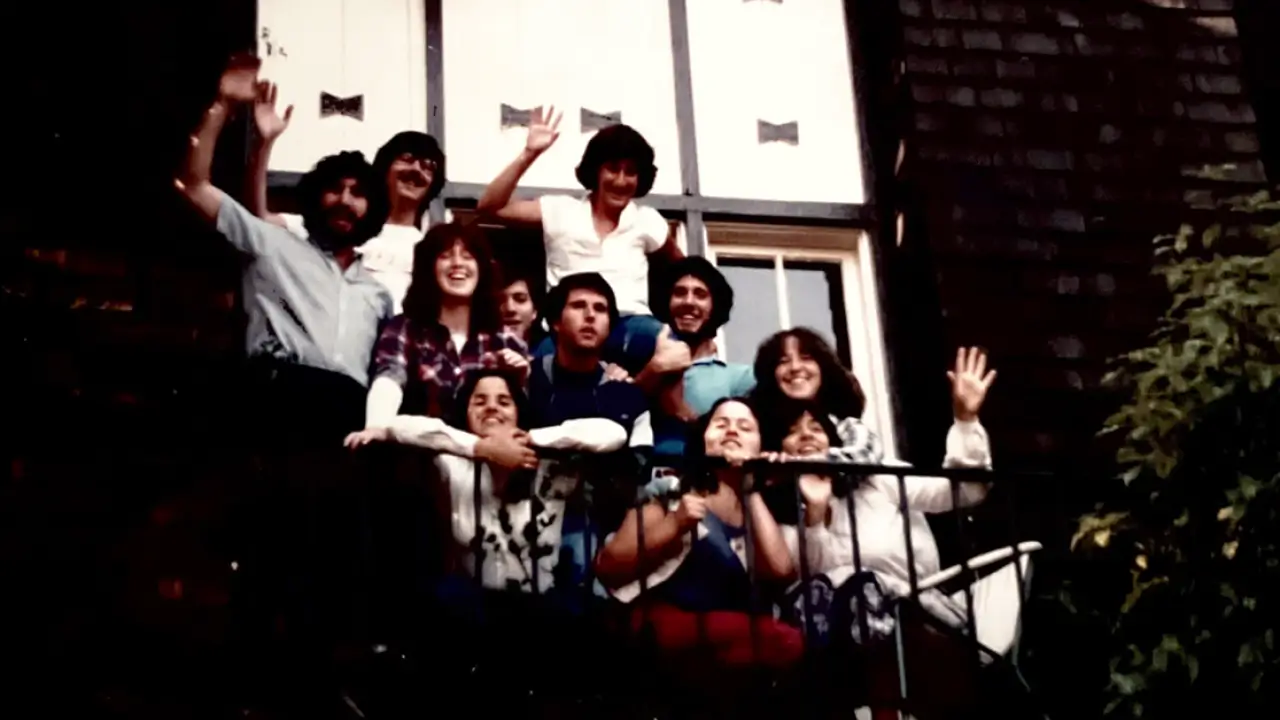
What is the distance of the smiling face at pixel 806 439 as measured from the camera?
6629mm

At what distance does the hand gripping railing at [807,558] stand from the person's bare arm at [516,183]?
4.50 feet

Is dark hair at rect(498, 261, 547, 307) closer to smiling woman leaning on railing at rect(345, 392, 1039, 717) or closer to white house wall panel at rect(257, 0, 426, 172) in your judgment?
white house wall panel at rect(257, 0, 426, 172)

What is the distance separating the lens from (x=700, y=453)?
6.58 m

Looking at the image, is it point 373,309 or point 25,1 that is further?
point 25,1

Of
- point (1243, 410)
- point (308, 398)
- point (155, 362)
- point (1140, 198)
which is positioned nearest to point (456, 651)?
point (308, 398)

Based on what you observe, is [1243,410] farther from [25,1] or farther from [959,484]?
[25,1]

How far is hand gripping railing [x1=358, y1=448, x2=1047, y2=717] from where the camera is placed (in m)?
5.99

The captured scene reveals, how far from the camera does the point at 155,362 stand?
675 centimetres

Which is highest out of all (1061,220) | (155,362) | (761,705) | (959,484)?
(1061,220)

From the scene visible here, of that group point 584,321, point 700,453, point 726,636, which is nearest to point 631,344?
point 584,321

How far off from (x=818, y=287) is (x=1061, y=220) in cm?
105

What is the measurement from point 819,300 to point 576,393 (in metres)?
2.13

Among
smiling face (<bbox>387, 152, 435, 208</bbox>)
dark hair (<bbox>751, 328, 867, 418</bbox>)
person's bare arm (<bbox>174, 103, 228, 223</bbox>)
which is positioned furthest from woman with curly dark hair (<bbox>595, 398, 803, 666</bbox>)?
person's bare arm (<bbox>174, 103, 228, 223</bbox>)

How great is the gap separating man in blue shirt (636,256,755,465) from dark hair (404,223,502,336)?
0.57 m
